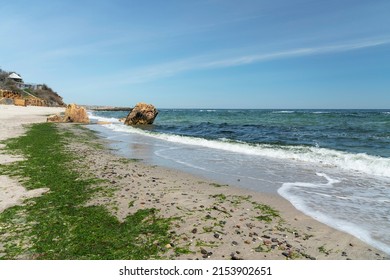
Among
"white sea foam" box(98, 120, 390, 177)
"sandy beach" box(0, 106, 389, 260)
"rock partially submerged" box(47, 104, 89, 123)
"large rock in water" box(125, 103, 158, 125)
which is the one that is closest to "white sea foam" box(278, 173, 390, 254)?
"sandy beach" box(0, 106, 389, 260)

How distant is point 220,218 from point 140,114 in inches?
1793

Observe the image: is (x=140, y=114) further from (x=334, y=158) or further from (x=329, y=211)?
(x=329, y=211)

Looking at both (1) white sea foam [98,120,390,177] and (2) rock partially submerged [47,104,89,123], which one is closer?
(1) white sea foam [98,120,390,177]

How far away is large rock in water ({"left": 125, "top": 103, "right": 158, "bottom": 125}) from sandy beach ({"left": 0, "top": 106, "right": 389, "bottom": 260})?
40.3 meters

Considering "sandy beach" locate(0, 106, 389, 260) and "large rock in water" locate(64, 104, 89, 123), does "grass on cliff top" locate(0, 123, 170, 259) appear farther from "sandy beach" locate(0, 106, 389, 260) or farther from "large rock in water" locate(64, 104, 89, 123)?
"large rock in water" locate(64, 104, 89, 123)

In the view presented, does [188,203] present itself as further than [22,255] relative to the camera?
Yes

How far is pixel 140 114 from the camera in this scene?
50844 mm

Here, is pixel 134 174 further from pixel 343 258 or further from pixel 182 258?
pixel 343 258

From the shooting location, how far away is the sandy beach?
17.9ft

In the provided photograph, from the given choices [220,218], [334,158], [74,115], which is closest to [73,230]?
[220,218]

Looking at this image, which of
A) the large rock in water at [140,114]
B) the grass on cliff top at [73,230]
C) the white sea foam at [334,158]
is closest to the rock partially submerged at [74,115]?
the large rock in water at [140,114]
